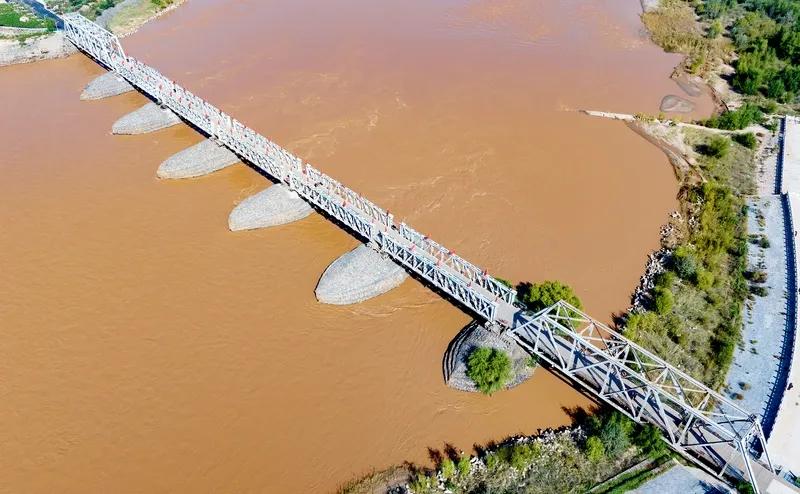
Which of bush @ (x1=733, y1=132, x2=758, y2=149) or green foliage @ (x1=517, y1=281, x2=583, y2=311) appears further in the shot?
bush @ (x1=733, y1=132, x2=758, y2=149)

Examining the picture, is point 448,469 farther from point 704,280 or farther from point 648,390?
point 704,280

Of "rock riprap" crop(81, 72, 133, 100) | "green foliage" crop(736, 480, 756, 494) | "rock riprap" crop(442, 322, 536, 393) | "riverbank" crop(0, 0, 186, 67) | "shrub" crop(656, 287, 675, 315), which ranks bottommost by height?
"green foliage" crop(736, 480, 756, 494)

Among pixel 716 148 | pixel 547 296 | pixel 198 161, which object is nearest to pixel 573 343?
pixel 547 296

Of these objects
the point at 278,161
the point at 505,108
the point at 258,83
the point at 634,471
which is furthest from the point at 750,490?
the point at 258,83

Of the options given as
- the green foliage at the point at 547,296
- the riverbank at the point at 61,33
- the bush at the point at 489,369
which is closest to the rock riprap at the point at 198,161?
the green foliage at the point at 547,296

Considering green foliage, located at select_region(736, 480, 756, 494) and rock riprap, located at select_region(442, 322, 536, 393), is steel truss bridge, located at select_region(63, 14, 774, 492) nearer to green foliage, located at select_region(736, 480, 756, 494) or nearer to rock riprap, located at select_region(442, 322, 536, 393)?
green foliage, located at select_region(736, 480, 756, 494)

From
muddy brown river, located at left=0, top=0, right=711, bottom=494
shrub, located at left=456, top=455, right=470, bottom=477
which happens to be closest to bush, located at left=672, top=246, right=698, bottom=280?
muddy brown river, located at left=0, top=0, right=711, bottom=494

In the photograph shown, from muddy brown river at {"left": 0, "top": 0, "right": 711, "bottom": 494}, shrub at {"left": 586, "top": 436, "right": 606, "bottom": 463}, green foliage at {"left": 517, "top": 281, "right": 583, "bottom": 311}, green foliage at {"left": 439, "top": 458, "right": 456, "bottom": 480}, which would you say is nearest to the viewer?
green foliage at {"left": 439, "top": 458, "right": 456, "bottom": 480}
